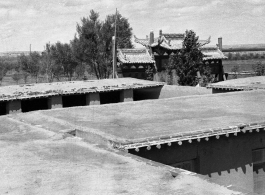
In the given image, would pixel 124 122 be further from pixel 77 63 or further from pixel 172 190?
pixel 77 63

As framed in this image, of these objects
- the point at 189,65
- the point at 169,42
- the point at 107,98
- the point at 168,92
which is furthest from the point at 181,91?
the point at 169,42

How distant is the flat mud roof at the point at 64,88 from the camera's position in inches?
660

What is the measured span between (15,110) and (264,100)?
963cm

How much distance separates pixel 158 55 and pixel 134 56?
2493 mm

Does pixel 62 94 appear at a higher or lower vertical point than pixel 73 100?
higher

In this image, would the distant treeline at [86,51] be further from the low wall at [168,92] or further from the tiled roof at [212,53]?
the low wall at [168,92]

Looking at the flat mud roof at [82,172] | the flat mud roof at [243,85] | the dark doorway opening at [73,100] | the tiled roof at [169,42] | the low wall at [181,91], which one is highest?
the tiled roof at [169,42]

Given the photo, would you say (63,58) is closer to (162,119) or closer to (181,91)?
(181,91)

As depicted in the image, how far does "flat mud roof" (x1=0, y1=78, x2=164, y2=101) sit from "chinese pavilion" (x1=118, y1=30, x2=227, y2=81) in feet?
21.3

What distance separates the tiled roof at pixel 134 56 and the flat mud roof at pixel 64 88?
6.04 metres

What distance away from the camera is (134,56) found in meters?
28.2

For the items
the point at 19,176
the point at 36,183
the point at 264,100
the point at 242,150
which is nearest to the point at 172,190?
the point at 36,183

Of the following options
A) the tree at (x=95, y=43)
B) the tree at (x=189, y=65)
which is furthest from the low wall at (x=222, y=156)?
the tree at (x=95, y=43)

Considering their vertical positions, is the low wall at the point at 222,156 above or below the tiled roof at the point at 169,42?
below
